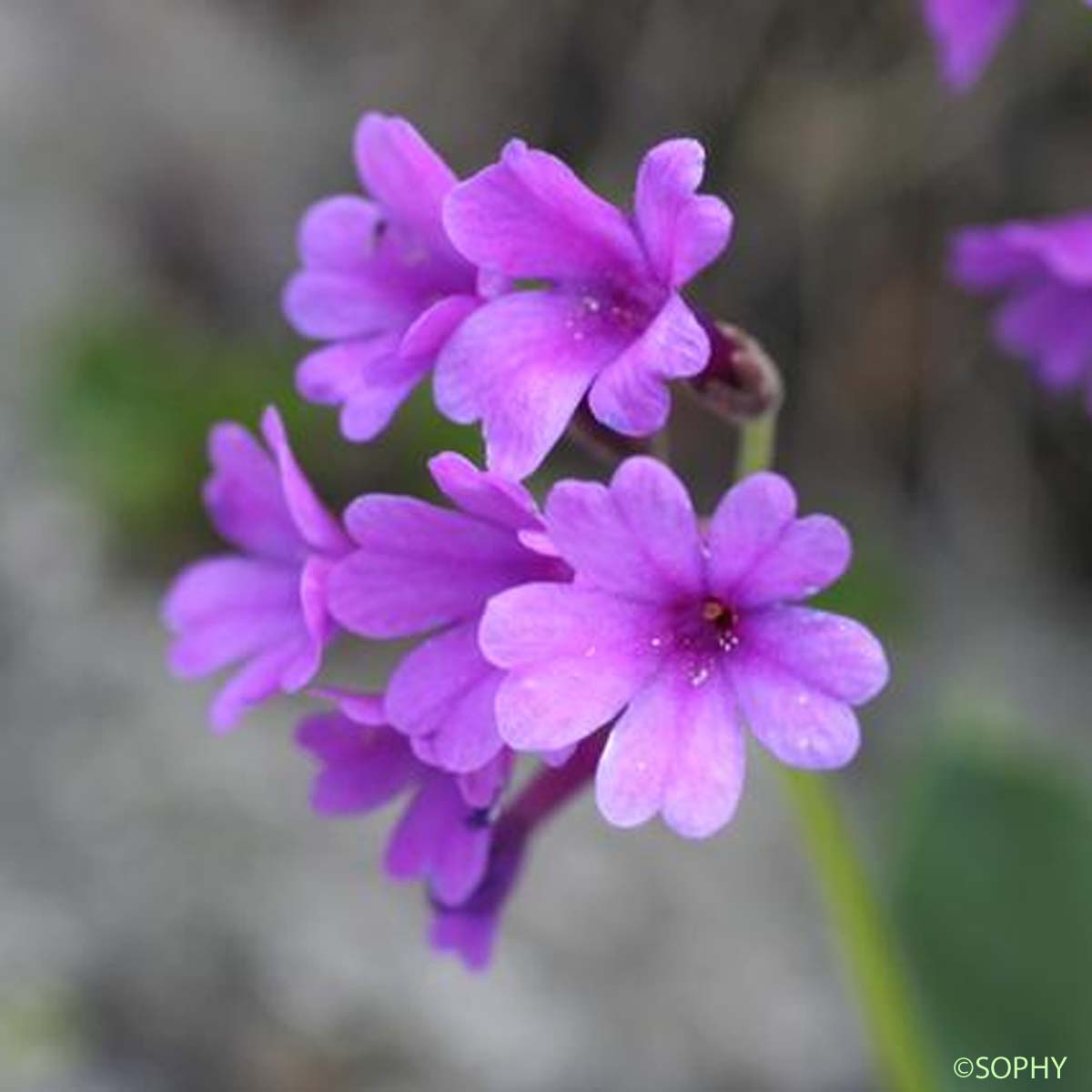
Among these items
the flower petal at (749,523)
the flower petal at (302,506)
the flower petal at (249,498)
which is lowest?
the flower petal at (749,523)

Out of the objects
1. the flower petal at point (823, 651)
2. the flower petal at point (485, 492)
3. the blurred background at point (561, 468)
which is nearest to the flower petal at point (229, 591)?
the flower petal at point (485, 492)

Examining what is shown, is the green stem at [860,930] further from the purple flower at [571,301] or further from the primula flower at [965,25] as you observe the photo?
the primula flower at [965,25]

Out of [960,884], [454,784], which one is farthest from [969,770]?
[454,784]

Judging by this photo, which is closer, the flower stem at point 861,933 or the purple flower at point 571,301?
the purple flower at point 571,301

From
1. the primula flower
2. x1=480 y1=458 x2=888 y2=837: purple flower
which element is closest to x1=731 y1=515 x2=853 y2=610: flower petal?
x1=480 y1=458 x2=888 y2=837: purple flower

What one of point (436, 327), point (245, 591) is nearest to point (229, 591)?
point (245, 591)

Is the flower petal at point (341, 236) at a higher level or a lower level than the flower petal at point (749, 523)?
higher
